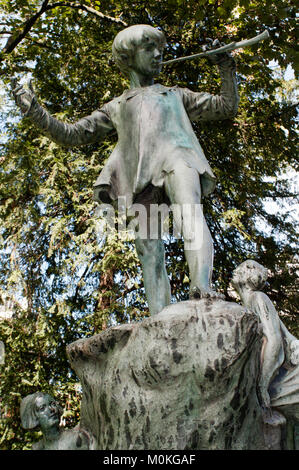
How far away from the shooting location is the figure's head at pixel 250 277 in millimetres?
3674

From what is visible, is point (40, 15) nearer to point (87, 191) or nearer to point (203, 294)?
point (87, 191)

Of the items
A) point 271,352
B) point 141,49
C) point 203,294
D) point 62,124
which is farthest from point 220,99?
point 271,352

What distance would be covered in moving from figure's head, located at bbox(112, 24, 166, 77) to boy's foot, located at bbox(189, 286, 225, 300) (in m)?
1.75

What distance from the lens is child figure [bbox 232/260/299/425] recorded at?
116 inches

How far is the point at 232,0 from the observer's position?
6.30m

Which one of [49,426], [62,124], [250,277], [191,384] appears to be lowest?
[49,426]

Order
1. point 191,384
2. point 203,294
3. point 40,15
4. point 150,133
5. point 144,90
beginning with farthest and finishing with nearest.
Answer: point 40,15
point 144,90
point 150,133
point 203,294
point 191,384

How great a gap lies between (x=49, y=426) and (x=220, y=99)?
7.36ft

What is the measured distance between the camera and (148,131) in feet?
11.8

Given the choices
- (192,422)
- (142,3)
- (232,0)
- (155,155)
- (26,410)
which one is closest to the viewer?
(192,422)

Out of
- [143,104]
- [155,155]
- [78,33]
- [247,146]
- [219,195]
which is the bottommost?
[155,155]

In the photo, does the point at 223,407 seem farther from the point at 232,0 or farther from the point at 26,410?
the point at 232,0

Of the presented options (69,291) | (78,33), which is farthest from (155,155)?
(78,33)

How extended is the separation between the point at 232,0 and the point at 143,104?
3246mm
